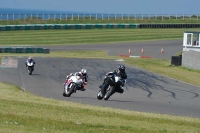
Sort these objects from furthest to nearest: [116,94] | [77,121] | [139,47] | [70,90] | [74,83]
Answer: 1. [139,47]
2. [116,94]
3. [70,90]
4. [74,83]
5. [77,121]

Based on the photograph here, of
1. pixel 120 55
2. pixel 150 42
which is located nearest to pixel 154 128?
pixel 120 55

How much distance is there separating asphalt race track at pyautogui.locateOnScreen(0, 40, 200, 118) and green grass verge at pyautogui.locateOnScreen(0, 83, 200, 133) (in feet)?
15.7

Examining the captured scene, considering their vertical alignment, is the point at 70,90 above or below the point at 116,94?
above

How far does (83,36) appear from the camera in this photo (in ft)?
246

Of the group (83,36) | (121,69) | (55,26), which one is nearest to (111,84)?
(121,69)

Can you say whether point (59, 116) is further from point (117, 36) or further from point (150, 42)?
point (117, 36)

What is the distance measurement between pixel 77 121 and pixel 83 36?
60291 mm

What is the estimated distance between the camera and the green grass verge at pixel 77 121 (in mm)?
13345

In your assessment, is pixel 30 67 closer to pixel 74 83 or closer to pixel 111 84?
pixel 74 83

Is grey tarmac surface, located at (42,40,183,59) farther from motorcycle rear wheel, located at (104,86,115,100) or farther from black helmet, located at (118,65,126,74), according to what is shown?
black helmet, located at (118,65,126,74)

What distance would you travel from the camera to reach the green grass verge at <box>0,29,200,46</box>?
226 feet

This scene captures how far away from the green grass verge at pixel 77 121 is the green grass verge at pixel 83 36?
159ft

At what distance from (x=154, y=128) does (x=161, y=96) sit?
43.5 feet

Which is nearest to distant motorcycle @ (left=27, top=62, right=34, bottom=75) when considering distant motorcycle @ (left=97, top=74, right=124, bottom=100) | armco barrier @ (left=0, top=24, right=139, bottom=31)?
distant motorcycle @ (left=97, top=74, right=124, bottom=100)
